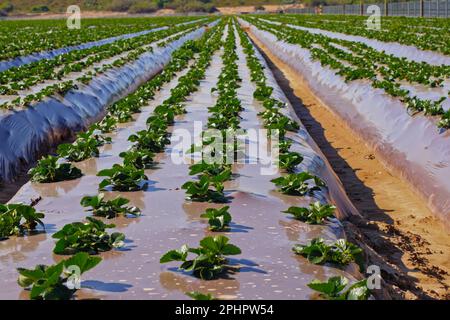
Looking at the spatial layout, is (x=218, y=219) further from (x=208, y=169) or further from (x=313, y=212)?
(x=208, y=169)

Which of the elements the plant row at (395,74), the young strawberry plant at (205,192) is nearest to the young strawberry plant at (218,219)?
the young strawberry plant at (205,192)

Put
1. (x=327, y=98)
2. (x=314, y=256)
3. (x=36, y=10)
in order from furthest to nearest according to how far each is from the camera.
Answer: (x=36, y=10) < (x=327, y=98) < (x=314, y=256)

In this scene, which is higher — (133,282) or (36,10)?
(36,10)

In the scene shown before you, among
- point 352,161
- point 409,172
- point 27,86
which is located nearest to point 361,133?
point 352,161

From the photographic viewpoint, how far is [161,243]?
17.7ft

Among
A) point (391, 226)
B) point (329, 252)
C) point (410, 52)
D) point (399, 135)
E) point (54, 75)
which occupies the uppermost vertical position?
point (54, 75)

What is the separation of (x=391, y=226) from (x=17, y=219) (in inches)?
182

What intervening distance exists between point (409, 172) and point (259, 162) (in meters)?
2.92

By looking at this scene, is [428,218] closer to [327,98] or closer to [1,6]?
[327,98]

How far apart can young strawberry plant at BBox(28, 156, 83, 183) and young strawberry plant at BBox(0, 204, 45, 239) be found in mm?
1553

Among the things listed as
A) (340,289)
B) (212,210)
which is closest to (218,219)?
(212,210)

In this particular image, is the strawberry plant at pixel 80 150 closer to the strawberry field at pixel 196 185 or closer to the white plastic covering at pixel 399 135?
the strawberry field at pixel 196 185

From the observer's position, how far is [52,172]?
7340 millimetres
